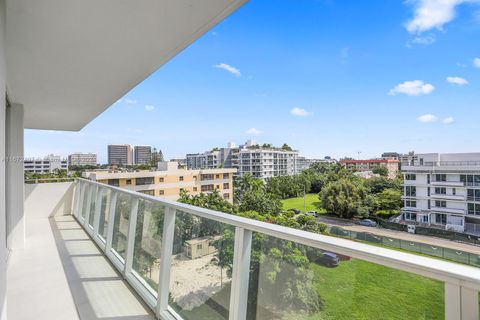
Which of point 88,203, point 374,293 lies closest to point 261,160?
point 88,203

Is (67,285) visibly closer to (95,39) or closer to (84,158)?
(95,39)

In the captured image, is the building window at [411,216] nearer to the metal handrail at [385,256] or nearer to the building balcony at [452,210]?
the building balcony at [452,210]

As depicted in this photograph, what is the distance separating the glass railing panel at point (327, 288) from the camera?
834mm

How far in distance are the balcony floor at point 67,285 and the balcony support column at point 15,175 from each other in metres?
0.26

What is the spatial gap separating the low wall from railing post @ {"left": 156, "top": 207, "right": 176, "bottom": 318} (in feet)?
19.1

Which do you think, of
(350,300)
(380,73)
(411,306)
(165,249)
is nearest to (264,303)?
(350,300)

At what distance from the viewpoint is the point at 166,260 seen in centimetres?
217

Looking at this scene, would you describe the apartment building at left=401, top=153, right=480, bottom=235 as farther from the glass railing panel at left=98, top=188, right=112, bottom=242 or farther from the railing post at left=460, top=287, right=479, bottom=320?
the glass railing panel at left=98, top=188, right=112, bottom=242

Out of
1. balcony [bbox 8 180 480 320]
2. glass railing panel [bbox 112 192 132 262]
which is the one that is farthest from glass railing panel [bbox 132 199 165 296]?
glass railing panel [bbox 112 192 132 262]

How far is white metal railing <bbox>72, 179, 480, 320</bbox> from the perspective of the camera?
2.43ft

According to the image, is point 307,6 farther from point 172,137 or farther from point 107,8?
point 172,137

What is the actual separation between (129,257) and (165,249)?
943 millimetres

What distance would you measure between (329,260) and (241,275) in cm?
61

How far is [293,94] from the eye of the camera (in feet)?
149
